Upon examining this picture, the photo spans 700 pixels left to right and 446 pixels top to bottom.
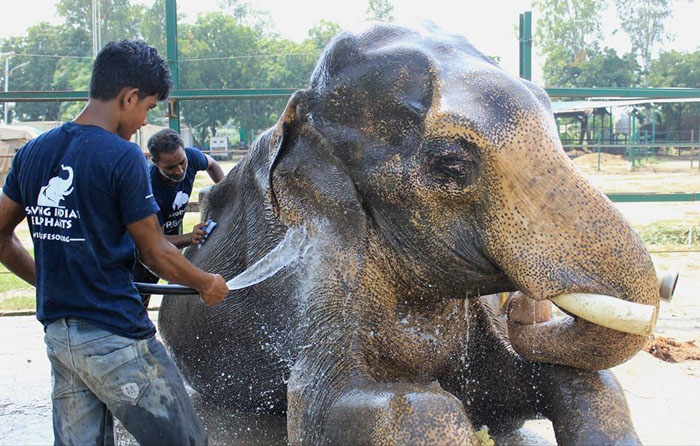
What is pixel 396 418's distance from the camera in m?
2.58

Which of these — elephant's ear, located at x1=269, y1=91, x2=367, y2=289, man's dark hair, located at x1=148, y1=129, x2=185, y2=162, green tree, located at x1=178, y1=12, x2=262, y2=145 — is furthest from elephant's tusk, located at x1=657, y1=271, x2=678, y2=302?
green tree, located at x1=178, y1=12, x2=262, y2=145

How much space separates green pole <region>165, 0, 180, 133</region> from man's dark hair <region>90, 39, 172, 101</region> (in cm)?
474

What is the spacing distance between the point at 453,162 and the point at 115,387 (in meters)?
1.30

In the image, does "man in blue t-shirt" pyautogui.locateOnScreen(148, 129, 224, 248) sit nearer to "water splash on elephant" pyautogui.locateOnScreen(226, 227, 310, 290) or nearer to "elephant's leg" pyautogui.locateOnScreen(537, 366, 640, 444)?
"water splash on elephant" pyautogui.locateOnScreen(226, 227, 310, 290)

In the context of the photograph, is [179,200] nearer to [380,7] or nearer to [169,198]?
[169,198]

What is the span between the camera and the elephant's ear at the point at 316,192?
3080 mm

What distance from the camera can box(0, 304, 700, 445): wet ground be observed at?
12.9 feet

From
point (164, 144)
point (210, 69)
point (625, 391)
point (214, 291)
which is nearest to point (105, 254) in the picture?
point (214, 291)

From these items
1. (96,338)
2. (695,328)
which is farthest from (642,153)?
(96,338)

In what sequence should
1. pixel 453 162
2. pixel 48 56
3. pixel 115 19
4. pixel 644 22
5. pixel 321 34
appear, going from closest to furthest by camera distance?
pixel 453 162 → pixel 115 19 → pixel 48 56 → pixel 321 34 → pixel 644 22

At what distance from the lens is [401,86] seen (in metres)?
2.98

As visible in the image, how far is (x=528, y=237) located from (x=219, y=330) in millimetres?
1796

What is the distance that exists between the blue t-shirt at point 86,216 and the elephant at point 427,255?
2.23 ft

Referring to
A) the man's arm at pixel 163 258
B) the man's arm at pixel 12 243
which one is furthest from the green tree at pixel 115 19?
the man's arm at pixel 163 258
